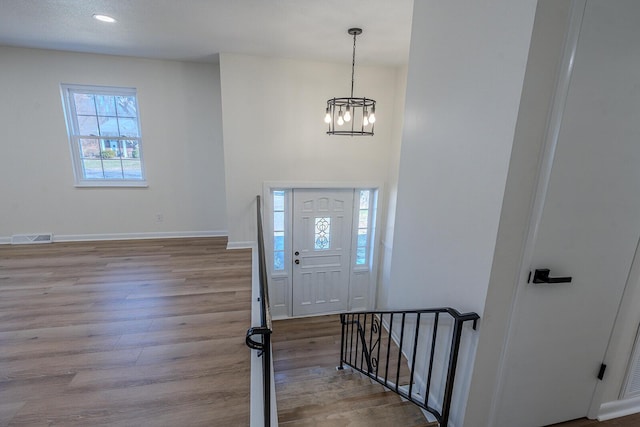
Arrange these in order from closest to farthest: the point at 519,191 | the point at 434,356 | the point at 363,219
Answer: the point at 519,191 → the point at 434,356 → the point at 363,219

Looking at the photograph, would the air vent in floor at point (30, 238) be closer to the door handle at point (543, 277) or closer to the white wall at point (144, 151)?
the white wall at point (144, 151)

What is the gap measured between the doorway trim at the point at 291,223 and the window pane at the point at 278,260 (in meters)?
0.05

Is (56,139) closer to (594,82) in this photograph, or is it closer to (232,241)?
(232,241)

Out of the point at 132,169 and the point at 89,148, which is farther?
the point at 132,169

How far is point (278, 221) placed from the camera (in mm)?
4488

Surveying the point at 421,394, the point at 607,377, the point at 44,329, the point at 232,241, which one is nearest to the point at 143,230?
the point at 232,241

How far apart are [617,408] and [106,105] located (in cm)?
580

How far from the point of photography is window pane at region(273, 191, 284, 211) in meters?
4.32

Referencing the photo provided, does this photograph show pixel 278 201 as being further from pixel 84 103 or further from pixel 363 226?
pixel 84 103

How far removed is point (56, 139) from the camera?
369 centimetres

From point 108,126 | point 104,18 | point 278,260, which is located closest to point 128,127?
point 108,126

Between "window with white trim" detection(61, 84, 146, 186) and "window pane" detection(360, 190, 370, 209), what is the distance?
3.23m

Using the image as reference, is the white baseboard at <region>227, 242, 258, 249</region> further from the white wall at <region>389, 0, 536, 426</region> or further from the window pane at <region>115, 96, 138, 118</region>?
the white wall at <region>389, 0, 536, 426</region>

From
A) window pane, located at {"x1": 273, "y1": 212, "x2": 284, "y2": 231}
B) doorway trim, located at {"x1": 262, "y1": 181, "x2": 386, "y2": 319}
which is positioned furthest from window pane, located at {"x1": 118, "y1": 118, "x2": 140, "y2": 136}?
window pane, located at {"x1": 273, "y1": 212, "x2": 284, "y2": 231}
